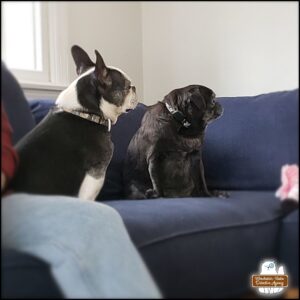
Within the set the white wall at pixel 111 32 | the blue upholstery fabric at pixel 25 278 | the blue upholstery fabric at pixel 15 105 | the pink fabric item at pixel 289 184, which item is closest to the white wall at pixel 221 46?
the white wall at pixel 111 32

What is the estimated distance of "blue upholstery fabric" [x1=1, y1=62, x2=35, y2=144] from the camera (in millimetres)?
743

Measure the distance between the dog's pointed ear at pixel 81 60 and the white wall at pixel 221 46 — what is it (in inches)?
4.5

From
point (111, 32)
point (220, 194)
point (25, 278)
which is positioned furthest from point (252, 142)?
point (25, 278)

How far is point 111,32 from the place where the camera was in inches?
31.8

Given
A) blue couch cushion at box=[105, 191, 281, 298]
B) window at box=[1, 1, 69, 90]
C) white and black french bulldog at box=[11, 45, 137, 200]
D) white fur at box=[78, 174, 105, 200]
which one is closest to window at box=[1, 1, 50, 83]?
window at box=[1, 1, 69, 90]

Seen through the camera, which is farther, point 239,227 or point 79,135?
point 79,135

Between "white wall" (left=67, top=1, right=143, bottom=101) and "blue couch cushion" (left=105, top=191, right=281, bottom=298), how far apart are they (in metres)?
0.33

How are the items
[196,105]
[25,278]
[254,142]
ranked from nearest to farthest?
[25,278]
[254,142]
[196,105]

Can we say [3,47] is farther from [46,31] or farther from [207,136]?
[207,136]

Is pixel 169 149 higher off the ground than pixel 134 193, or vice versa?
pixel 169 149

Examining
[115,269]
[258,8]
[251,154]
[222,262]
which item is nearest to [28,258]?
[115,269]

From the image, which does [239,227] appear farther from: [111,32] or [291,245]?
A: [111,32]

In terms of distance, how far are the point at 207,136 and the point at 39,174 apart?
0.42m

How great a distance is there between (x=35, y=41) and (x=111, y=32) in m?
0.15
